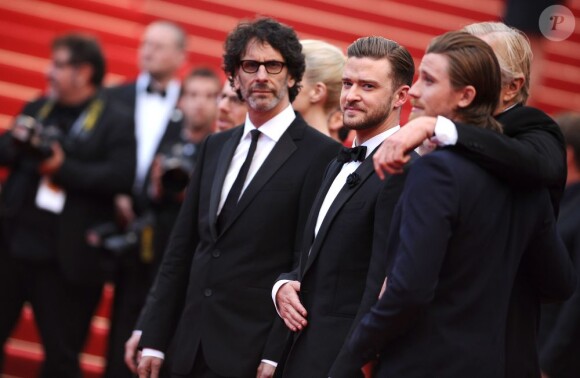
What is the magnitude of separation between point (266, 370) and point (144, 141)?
3273 mm

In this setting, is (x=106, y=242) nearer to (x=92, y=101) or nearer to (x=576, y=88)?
(x=92, y=101)

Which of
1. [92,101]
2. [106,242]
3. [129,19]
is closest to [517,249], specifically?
[106,242]

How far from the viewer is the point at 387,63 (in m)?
3.22

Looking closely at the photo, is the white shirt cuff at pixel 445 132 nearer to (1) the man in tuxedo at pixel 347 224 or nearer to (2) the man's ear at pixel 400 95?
(1) the man in tuxedo at pixel 347 224

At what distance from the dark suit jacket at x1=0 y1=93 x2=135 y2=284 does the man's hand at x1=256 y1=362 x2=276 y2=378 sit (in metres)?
2.45

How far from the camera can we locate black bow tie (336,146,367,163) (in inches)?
127

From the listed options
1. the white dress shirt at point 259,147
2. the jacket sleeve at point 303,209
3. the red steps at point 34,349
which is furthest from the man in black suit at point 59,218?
the jacket sleeve at point 303,209

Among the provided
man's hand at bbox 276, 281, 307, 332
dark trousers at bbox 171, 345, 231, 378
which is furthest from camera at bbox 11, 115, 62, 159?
man's hand at bbox 276, 281, 307, 332

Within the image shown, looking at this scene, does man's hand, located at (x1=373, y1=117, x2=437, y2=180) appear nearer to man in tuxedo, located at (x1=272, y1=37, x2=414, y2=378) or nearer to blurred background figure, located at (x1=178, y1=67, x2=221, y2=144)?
man in tuxedo, located at (x1=272, y1=37, x2=414, y2=378)

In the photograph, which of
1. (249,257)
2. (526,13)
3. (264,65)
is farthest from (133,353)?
(526,13)

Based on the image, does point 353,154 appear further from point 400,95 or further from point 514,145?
point 514,145

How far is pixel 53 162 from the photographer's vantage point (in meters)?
5.76

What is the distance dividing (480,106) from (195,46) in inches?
280

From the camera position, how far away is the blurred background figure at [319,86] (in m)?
4.27
